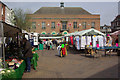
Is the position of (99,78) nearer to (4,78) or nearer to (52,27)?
(4,78)

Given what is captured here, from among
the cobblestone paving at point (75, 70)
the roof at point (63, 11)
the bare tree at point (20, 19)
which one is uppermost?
the roof at point (63, 11)

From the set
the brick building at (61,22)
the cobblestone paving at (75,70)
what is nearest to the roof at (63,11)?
the brick building at (61,22)

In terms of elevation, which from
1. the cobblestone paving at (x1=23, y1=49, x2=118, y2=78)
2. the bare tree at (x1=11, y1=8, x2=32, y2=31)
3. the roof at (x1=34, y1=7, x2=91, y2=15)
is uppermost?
the roof at (x1=34, y1=7, x2=91, y2=15)

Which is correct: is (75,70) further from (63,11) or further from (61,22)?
(63,11)

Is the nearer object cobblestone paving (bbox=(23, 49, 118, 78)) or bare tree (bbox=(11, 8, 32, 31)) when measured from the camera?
cobblestone paving (bbox=(23, 49, 118, 78))

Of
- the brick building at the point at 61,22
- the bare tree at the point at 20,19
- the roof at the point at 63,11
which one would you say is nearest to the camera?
the bare tree at the point at 20,19

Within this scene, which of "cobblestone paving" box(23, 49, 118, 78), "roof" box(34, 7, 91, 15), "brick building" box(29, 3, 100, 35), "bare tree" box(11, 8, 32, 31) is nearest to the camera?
"cobblestone paving" box(23, 49, 118, 78)

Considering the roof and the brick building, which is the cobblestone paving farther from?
the roof

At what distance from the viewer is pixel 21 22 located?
26859mm

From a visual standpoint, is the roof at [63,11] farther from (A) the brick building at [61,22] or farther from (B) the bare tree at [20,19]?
(B) the bare tree at [20,19]

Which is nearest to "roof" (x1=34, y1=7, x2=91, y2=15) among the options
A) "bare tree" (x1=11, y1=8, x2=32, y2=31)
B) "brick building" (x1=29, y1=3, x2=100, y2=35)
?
"brick building" (x1=29, y1=3, x2=100, y2=35)

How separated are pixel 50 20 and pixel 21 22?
1714cm

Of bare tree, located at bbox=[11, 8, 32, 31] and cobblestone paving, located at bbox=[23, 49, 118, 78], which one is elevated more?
bare tree, located at bbox=[11, 8, 32, 31]

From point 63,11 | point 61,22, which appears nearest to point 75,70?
point 61,22
